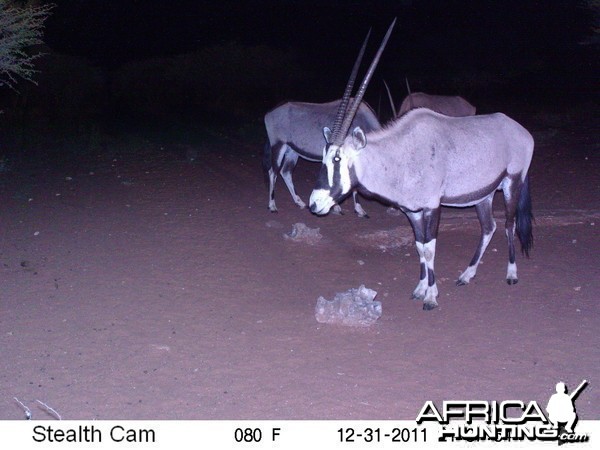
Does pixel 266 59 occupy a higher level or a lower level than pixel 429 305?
lower

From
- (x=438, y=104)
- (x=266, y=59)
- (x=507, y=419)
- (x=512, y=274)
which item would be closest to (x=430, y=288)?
(x=512, y=274)

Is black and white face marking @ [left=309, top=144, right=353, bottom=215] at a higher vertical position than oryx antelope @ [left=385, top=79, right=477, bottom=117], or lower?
higher

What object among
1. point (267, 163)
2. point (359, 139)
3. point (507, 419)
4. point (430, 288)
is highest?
point (359, 139)

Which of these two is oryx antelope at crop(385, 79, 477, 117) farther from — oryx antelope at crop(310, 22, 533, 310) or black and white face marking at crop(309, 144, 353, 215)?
black and white face marking at crop(309, 144, 353, 215)

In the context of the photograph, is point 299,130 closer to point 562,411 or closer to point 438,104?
point 438,104

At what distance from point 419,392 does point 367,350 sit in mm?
819

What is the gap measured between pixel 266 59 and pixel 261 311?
28.5 m

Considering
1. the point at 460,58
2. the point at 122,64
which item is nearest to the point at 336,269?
the point at 122,64

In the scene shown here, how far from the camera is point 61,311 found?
6590mm

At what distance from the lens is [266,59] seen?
33750 mm

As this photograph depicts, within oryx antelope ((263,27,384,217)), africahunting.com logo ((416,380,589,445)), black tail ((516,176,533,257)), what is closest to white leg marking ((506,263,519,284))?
black tail ((516,176,533,257))

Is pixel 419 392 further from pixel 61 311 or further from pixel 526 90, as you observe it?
pixel 526 90

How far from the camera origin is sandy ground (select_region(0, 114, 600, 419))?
5.09m

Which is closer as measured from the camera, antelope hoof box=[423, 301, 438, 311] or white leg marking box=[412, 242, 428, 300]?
antelope hoof box=[423, 301, 438, 311]
